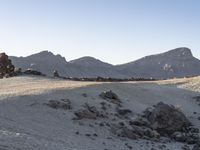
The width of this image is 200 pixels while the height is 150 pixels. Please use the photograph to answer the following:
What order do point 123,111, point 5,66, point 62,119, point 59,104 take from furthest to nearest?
1. point 5,66
2. point 123,111
3. point 59,104
4. point 62,119

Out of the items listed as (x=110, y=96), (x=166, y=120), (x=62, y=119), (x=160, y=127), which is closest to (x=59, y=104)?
(x=62, y=119)

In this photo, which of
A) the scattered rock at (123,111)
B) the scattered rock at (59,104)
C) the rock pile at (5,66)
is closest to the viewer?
the scattered rock at (59,104)

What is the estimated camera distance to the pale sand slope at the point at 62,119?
30766 mm

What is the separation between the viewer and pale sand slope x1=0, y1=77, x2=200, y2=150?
30.8m

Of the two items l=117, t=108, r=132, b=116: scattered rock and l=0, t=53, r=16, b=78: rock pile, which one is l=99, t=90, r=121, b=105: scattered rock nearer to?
l=117, t=108, r=132, b=116: scattered rock

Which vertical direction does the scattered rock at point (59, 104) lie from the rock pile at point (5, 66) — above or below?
below

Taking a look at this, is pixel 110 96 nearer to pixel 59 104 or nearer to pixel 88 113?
pixel 88 113

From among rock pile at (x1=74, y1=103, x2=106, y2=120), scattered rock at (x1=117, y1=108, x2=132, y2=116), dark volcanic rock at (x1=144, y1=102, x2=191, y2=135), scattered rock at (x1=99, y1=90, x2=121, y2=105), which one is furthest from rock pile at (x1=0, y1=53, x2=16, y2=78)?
dark volcanic rock at (x1=144, y1=102, x2=191, y2=135)

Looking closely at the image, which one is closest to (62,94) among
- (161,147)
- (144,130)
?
(144,130)

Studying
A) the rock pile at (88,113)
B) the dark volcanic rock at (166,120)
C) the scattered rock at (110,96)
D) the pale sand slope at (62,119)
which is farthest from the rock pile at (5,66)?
the dark volcanic rock at (166,120)

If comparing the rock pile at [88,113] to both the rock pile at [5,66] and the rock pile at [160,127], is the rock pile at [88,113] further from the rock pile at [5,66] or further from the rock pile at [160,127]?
the rock pile at [5,66]

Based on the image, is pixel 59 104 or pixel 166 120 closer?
pixel 59 104

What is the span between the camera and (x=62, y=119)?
3859 centimetres

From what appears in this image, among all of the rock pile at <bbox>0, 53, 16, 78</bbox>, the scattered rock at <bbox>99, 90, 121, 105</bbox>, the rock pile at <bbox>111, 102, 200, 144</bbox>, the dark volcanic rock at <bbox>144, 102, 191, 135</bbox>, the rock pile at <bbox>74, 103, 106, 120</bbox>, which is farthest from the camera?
the rock pile at <bbox>0, 53, 16, 78</bbox>
